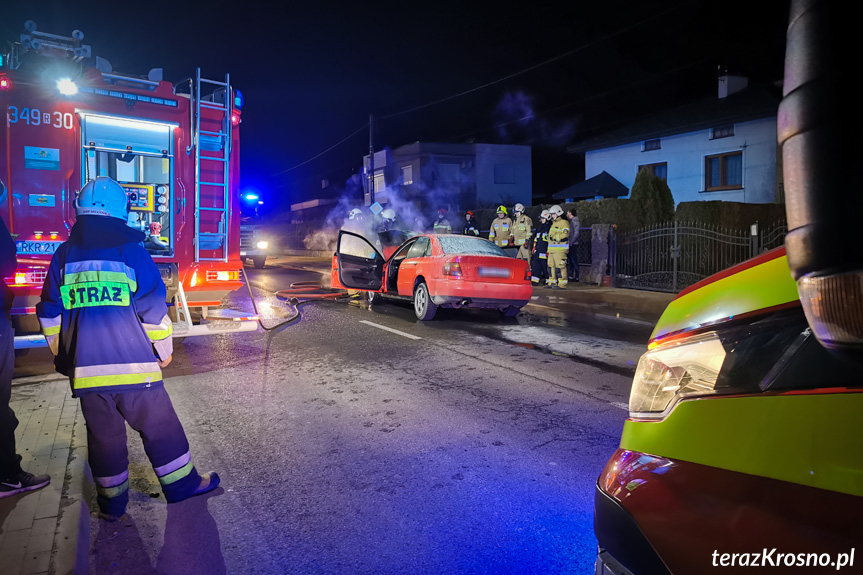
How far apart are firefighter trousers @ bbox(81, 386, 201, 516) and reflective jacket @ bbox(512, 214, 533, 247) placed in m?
14.3

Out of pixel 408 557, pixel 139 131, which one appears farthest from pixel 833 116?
pixel 139 131

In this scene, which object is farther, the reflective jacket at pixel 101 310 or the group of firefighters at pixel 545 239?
the group of firefighters at pixel 545 239

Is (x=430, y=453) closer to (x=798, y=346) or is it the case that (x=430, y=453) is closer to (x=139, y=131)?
(x=798, y=346)

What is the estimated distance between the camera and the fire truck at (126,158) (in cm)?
689

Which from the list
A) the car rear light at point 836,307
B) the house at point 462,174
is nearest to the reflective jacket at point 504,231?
the car rear light at point 836,307

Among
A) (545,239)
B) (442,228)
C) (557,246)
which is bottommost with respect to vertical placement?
(557,246)

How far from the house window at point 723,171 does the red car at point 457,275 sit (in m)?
17.3

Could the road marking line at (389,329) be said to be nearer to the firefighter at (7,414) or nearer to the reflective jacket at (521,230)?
the firefighter at (7,414)

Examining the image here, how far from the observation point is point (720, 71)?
88.6ft

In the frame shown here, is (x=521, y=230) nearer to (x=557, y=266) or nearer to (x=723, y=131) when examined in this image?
(x=557, y=266)

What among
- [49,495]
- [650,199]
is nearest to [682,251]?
[650,199]

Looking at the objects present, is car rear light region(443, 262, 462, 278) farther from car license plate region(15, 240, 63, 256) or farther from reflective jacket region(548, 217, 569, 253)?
reflective jacket region(548, 217, 569, 253)

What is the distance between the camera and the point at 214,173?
809 centimetres

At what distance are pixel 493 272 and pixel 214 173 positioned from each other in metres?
4.29
